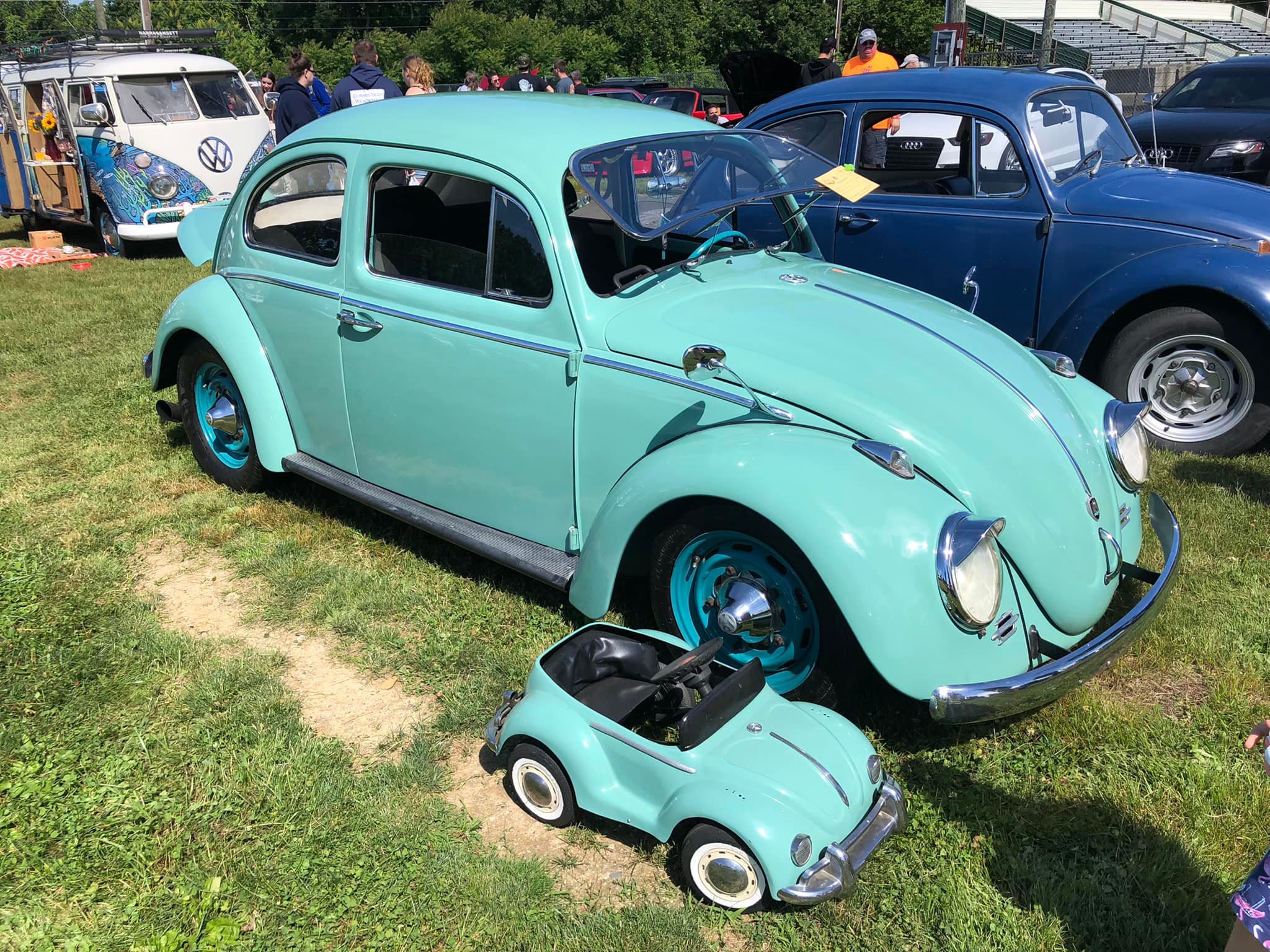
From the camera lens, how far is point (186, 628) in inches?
152

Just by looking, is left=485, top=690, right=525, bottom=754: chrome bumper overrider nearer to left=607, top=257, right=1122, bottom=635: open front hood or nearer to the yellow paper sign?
left=607, top=257, right=1122, bottom=635: open front hood

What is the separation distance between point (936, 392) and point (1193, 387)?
9.15ft

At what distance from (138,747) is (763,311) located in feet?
8.24

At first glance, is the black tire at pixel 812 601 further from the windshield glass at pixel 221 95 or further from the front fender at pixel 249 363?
the windshield glass at pixel 221 95

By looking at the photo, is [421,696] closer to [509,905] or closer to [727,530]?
[509,905]

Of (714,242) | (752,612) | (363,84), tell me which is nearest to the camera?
(752,612)

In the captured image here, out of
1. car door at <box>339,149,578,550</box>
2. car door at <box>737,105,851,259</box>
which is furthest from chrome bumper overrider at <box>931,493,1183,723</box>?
car door at <box>737,105,851,259</box>

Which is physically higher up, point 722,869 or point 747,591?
point 747,591

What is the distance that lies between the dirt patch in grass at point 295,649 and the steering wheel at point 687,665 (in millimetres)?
986

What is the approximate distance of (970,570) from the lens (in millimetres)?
2664

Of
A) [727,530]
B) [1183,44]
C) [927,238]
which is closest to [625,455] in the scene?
[727,530]

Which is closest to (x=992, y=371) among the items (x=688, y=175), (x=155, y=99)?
(x=688, y=175)

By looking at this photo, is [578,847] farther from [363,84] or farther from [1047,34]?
[1047,34]

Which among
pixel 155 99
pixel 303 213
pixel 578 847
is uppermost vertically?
pixel 155 99
